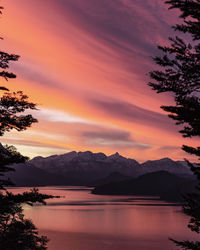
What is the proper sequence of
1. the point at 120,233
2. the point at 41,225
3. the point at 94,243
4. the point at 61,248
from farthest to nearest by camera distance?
the point at 41,225 < the point at 120,233 < the point at 94,243 < the point at 61,248

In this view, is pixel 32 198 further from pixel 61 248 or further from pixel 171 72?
pixel 61 248

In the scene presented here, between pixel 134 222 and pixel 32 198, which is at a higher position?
pixel 32 198

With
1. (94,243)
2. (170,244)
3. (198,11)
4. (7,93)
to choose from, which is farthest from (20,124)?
(170,244)

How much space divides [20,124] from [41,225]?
140253 millimetres

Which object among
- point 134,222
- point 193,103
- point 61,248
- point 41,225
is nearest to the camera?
point 193,103

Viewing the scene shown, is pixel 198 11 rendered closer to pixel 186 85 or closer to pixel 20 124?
pixel 186 85

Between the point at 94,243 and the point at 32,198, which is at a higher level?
the point at 32,198

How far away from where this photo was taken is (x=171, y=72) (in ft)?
47.5

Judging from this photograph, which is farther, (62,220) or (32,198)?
(62,220)

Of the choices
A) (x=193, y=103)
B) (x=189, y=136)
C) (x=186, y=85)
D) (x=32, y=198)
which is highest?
(x=186, y=85)

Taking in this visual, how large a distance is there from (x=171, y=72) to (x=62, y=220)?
16233cm

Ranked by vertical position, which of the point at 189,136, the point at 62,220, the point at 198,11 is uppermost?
the point at 198,11

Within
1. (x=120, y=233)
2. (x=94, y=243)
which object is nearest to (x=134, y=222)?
(x=120, y=233)

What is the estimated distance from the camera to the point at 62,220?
552ft
